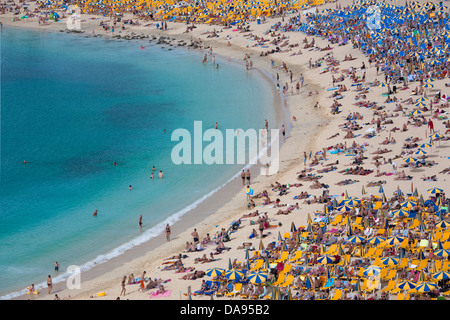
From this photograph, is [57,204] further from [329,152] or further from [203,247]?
[329,152]

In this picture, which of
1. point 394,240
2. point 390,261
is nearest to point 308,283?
point 390,261

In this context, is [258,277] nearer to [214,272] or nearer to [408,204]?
[214,272]

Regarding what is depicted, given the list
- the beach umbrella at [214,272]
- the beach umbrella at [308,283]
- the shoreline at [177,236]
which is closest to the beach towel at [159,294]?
the beach umbrella at [214,272]

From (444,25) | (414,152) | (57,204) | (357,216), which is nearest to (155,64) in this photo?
(444,25)

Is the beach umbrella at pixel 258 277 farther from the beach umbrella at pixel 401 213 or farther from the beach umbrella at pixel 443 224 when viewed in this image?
the beach umbrella at pixel 443 224

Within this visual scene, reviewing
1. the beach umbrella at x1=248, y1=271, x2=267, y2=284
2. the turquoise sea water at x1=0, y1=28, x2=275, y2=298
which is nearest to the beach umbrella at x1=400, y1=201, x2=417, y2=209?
the beach umbrella at x1=248, y1=271, x2=267, y2=284

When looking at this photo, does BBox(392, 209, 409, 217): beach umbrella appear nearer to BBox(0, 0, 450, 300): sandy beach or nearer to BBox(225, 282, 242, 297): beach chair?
BBox(0, 0, 450, 300): sandy beach
